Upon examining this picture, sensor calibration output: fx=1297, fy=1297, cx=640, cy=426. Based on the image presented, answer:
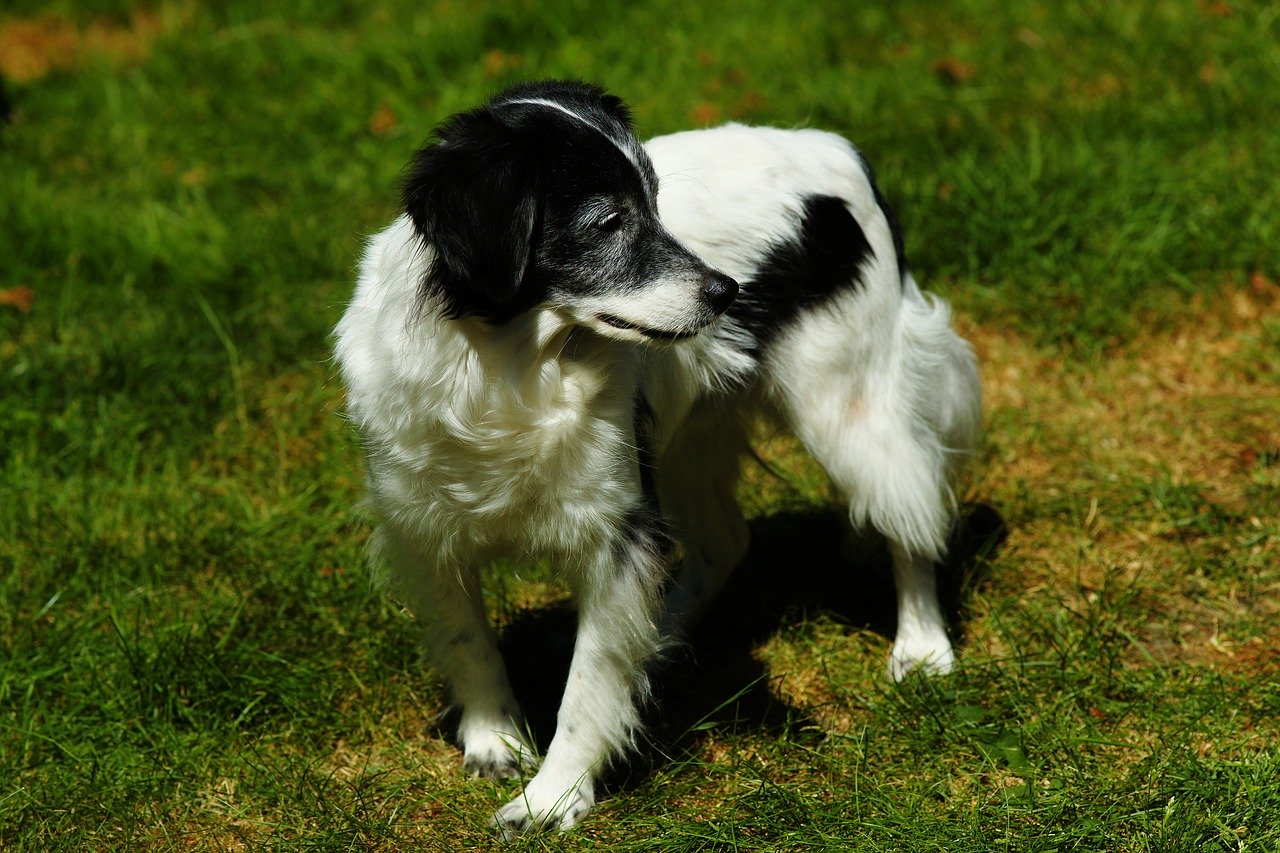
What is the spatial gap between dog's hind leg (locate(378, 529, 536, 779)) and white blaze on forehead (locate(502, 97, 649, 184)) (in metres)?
1.04

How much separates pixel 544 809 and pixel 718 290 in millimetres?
1202

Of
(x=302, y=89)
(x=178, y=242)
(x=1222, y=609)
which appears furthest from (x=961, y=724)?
(x=302, y=89)

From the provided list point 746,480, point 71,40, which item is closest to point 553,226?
point 746,480

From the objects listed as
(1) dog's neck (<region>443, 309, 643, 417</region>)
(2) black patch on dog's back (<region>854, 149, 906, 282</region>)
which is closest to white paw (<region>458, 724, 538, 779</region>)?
(1) dog's neck (<region>443, 309, 643, 417</region>)

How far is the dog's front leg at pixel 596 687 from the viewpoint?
2795 mm

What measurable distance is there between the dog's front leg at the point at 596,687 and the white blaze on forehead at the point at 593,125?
2.58 feet

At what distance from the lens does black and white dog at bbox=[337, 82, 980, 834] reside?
2465mm

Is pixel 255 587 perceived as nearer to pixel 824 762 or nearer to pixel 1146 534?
pixel 824 762

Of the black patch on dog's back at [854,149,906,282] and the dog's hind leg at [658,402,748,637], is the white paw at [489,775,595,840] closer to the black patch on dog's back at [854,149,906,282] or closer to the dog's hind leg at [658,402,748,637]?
the dog's hind leg at [658,402,748,637]

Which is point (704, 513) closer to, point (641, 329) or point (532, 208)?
point (641, 329)

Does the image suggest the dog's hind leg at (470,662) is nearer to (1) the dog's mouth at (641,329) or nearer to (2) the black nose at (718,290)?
(1) the dog's mouth at (641,329)

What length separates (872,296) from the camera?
10.5ft

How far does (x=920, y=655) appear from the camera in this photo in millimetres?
3441

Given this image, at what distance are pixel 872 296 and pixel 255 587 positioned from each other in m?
1.85
